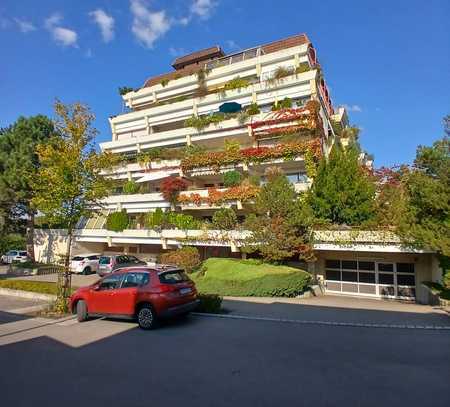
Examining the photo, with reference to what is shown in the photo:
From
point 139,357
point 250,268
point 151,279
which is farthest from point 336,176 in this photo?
point 139,357

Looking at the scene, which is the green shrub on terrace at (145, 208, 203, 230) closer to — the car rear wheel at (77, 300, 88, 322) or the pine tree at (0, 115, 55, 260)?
the pine tree at (0, 115, 55, 260)

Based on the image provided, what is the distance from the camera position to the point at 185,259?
2211cm

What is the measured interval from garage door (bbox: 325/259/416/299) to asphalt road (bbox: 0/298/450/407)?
12767 mm

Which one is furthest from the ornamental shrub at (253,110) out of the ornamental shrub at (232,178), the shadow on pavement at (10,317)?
the shadow on pavement at (10,317)

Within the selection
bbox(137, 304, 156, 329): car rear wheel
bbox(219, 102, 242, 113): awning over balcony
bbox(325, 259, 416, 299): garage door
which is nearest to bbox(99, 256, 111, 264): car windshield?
bbox(325, 259, 416, 299): garage door

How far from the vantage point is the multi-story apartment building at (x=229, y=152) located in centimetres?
2138

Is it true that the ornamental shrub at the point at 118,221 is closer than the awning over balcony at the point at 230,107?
Yes

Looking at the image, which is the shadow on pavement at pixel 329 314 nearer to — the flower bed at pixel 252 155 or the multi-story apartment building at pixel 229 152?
the multi-story apartment building at pixel 229 152

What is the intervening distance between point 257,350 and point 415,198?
11592 mm

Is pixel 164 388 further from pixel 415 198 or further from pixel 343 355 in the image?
pixel 415 198

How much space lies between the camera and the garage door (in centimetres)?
2033

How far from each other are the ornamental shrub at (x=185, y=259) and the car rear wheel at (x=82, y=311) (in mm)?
10619

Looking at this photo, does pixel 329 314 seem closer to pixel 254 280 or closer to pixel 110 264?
pixel 254 280

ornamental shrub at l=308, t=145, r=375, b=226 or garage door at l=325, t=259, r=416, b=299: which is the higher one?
ornamental shrub at l=308, t=145, r=375, b=226
